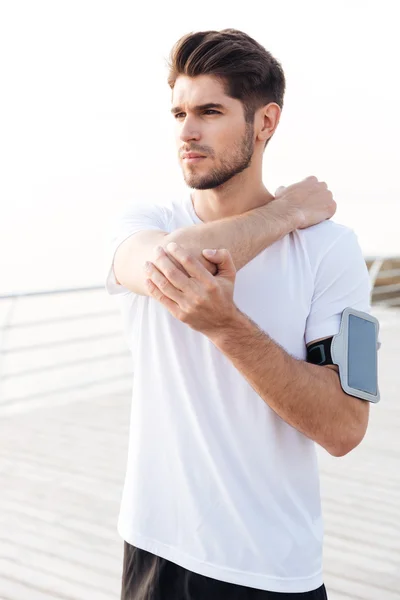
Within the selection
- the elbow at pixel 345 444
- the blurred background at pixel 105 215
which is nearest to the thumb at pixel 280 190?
the blurred background at pixel 105 215

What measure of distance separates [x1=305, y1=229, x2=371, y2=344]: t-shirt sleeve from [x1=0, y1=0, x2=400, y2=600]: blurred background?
1.02 feet

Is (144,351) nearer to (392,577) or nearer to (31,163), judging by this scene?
(392,577)

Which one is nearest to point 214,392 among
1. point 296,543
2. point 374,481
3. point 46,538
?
point 296,543

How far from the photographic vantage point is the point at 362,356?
1246 mm

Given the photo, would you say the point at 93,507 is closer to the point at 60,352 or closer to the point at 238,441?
the point at 238,441

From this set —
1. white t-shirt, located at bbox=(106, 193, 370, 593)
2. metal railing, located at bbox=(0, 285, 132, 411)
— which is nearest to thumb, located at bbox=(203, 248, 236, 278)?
white t-shirt, located at bbox=(106, 193, 370, 593)

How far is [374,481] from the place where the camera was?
380 centimetres

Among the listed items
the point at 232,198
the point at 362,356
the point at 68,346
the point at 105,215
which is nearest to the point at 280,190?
the point at 232,198

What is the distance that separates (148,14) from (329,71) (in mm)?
6139

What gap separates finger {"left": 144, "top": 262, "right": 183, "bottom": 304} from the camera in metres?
1.10

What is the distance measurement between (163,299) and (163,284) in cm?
3

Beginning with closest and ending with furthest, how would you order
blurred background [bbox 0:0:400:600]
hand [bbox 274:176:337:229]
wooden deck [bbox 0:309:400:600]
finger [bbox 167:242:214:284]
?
finger [bbox 167:242:214:284] < hand [bbox 274:176:337:229] < wooden deck [bbox 0:309:400:600] < blurred background [bbox 0:0:400:600]

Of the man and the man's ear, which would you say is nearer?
the man

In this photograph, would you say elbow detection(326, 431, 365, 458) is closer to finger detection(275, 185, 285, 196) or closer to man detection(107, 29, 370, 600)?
man detection(107, 29, 370, 600)
